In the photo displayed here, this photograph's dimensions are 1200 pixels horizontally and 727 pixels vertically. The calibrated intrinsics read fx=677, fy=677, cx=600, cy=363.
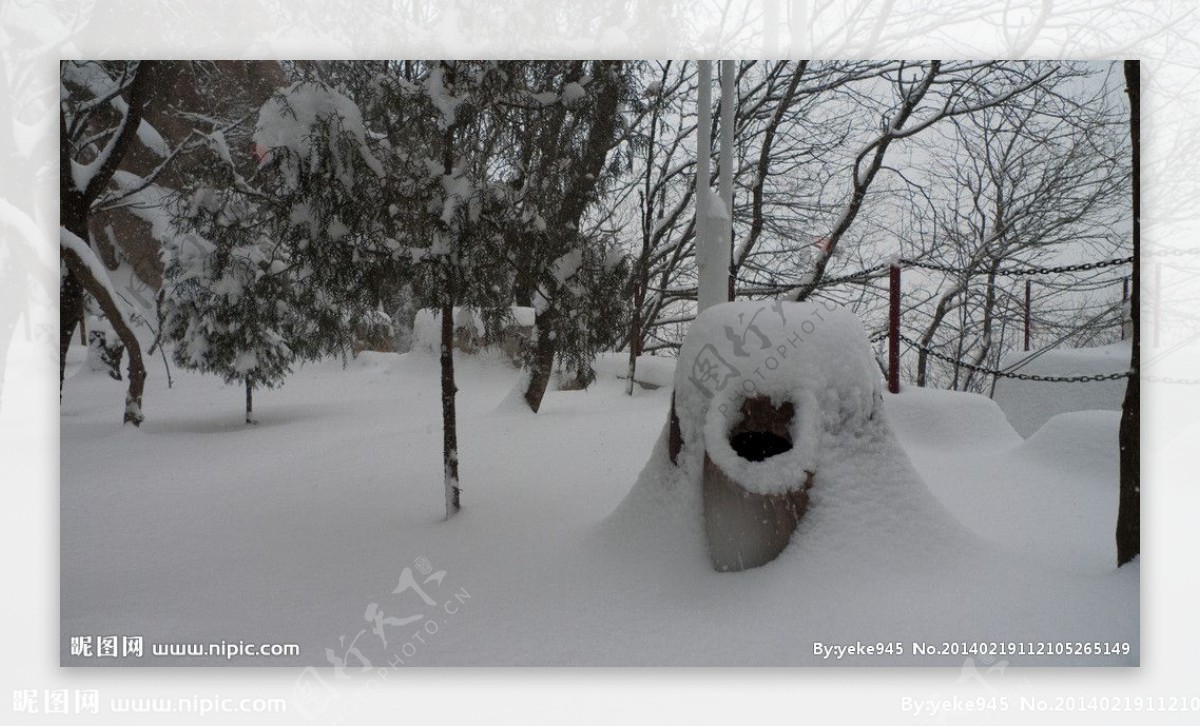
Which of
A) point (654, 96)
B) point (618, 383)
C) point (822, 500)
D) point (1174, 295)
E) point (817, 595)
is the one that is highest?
point (654, 96)

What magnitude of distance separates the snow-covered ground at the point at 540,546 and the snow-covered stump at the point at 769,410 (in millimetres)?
100

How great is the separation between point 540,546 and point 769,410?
3.77 feet

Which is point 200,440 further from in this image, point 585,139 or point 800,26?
point 800,26

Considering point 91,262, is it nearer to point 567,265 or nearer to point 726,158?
point 567,265

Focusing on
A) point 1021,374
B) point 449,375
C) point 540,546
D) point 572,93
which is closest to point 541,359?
point 449,375

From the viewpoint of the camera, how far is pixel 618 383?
14.1 feet

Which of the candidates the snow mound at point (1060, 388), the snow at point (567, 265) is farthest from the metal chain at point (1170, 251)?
the snow at point (567, 265)

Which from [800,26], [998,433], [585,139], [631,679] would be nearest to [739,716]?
[631,679]

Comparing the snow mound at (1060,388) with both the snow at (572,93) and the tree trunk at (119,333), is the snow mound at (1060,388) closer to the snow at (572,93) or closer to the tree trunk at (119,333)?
the snow at (572,93)

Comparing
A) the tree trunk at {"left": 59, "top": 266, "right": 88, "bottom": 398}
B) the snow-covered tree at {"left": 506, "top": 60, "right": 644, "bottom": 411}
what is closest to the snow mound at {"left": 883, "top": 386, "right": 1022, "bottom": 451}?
the snow-covered tree at {"left": 506, "top": 60, "right": 644, "bottom": 411}

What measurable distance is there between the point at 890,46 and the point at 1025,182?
1.09 meters

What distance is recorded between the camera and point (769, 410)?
7.97 ft

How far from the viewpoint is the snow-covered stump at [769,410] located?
240 cm

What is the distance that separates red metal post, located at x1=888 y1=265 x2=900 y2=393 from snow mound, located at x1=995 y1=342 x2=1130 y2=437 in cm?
55
